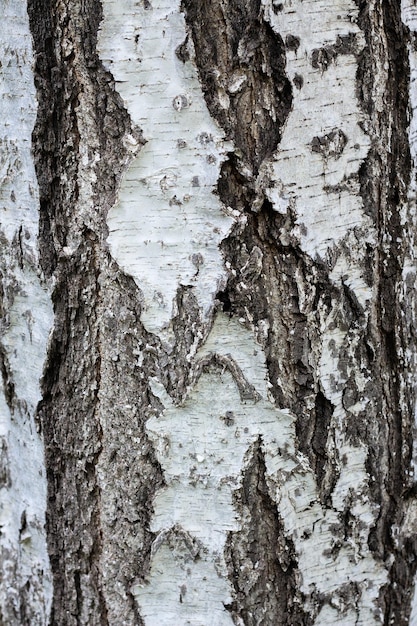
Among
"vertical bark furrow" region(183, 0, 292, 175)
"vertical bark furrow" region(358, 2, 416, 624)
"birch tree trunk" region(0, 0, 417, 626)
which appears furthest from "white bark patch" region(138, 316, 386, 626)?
"vertical bark furrow" region(183, 0, 292, 175)

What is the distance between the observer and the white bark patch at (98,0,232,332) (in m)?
0.98

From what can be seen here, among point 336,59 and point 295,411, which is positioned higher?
point 336,59

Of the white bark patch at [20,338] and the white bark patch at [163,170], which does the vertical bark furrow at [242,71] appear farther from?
the white bark patch at [20,338]

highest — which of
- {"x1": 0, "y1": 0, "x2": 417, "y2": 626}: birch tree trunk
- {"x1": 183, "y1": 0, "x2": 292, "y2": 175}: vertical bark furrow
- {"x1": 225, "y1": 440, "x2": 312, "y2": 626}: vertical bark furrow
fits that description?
{"x1": 183, "y1": 0, "x2": 292, "y2": 175}: vertical bark furrow

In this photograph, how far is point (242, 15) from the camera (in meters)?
0.99

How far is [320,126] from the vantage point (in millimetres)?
1021

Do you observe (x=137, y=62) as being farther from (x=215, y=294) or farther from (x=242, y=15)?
(x=215, y=294)

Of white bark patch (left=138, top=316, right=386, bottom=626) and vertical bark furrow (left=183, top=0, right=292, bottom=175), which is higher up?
vertical bark furrow (left=183, top=0, right=292, bottom=175)

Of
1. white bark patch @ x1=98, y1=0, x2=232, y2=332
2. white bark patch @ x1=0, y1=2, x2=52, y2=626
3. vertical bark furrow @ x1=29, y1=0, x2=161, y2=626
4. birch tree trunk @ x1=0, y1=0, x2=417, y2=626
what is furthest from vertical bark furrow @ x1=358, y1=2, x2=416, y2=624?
white bark patch @ x1=0, y1=2, x2=52, y2=626

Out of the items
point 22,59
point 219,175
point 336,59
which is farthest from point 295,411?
point 22,59

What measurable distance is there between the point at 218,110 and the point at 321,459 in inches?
22.7

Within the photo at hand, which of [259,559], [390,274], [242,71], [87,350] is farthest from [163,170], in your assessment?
[259,559]

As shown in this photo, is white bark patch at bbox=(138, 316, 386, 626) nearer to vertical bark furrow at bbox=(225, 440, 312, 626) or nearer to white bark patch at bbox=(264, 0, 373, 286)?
vertical bark furrow at bbox=(225, 440, 312, 626)

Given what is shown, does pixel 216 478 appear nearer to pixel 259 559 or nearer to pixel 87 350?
pixel 259 559
